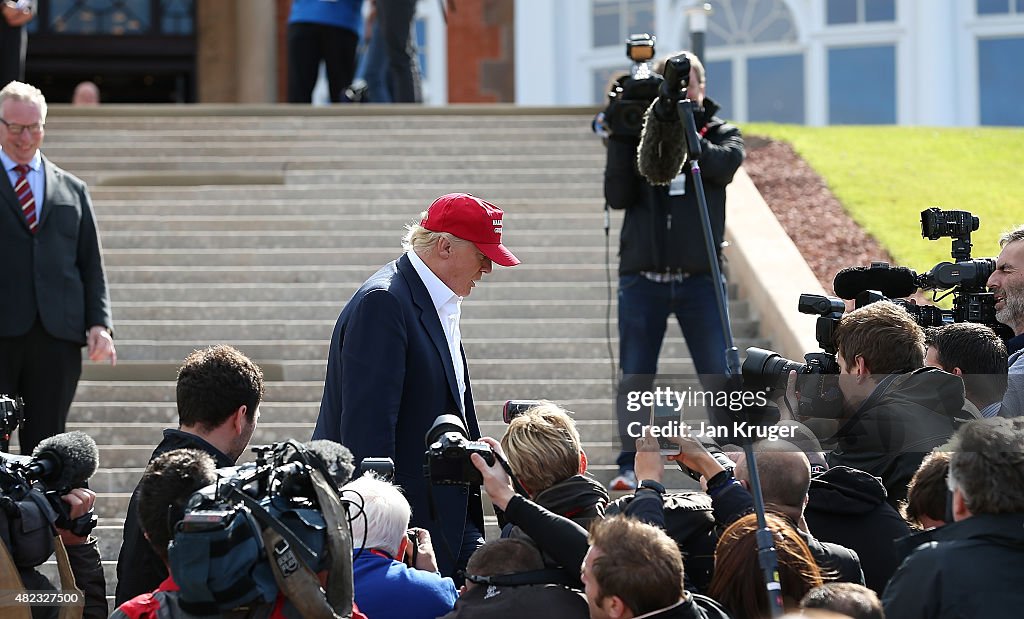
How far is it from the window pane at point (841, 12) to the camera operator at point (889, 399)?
1722 cm

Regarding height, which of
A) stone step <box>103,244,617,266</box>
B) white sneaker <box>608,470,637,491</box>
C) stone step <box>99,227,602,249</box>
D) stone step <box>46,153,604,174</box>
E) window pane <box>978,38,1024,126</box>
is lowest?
white sneaker <box>608,470,637,491</box>

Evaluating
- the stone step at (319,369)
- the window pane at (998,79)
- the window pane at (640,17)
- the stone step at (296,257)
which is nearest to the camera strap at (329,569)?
the stone step at (319,369)

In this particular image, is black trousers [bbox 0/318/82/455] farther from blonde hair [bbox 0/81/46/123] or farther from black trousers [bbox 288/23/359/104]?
black trousers [bbox 288/23/359/104]

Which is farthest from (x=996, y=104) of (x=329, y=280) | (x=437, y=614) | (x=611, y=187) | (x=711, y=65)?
(x=437, y=614)

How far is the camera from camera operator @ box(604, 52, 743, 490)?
7223 mm

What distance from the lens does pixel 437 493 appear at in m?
4.75

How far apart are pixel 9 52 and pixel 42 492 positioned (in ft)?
30.9

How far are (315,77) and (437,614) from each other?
10415 mm

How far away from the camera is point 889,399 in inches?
173

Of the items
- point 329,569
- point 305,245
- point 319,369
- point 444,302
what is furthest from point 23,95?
point 329,569

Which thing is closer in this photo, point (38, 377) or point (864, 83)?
point (38, 377)

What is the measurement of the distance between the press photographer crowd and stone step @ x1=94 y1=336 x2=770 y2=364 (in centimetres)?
348

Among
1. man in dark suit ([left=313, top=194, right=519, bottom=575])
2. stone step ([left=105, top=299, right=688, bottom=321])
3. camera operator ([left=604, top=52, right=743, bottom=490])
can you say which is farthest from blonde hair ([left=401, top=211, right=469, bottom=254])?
stone step ([left=105, top=299, right=688, bottom=321])

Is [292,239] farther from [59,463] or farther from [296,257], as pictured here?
[59,463]
